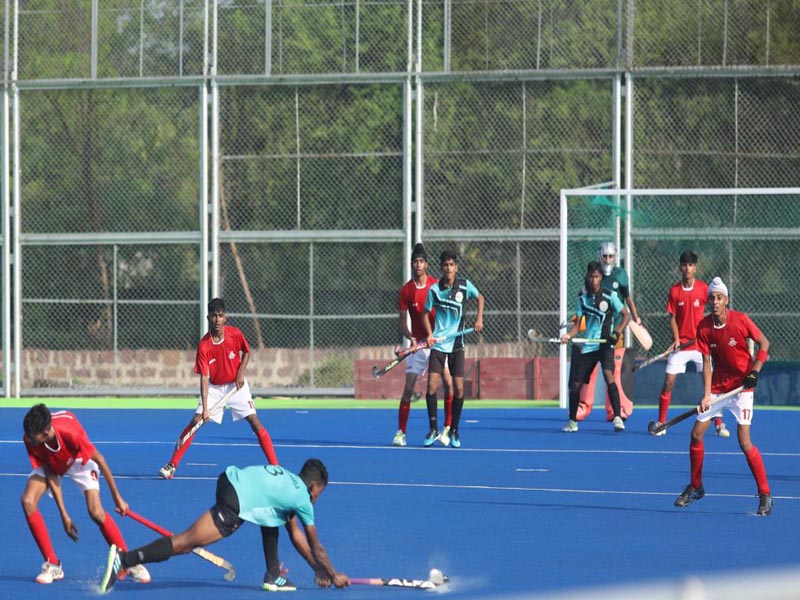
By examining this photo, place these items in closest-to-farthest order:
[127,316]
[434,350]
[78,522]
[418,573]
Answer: [418,573]
[78,522]
[434,350]
[127,316]

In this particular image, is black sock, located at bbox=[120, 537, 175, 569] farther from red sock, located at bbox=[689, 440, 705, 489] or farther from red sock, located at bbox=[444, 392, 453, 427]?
red sock, located at bbox=[444, 392, 453, 427]

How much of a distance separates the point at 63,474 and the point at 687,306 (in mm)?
9678

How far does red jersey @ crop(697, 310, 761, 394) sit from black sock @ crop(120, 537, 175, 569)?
4.46 m

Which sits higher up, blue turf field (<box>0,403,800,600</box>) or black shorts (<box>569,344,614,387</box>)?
black shorts (<box>569,344,614,387</box>)

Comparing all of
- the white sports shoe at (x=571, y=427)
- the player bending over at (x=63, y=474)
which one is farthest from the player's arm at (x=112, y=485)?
the white sports shoe at (x=571, y=427)

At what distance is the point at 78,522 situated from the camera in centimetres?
945

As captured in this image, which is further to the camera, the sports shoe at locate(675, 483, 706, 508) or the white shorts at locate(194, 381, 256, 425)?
the white shorts at locate(194, 381, 256, 425)

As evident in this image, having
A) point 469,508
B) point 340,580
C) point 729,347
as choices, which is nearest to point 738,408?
point 729,347

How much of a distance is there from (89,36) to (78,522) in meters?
13.7

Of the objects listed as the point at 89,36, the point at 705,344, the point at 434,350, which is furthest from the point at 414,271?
the point at 89,36

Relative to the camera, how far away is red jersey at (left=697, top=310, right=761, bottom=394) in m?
9.67

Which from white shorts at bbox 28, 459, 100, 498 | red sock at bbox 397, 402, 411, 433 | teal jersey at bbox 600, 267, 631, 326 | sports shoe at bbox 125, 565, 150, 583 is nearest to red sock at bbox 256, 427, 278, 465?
red sock at bbox 397, 402, 411, 433

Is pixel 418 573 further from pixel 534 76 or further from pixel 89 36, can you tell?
pixel 89 36

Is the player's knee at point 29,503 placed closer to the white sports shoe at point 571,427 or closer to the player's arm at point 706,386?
the player's arm at point 706,386
